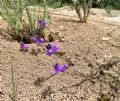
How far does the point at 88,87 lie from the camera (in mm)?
3297

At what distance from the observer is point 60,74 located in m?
3.40

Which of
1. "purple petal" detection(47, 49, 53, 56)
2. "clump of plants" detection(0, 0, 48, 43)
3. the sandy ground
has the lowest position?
the sandy ground

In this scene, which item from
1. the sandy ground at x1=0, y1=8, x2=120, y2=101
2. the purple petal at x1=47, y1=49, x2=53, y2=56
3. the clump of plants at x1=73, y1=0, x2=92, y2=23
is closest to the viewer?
the sandy ground at x1=0, y1=8, x2=120, y2=101

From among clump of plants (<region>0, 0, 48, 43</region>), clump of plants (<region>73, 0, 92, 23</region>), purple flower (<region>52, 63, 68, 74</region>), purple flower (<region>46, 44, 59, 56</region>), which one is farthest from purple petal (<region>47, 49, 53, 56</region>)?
clump of plants (<region>73, 0, 92, 23</region>)

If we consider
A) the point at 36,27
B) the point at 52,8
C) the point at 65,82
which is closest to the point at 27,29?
the point at 36,27

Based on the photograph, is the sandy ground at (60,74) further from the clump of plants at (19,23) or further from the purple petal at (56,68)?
the clump of plants at (19,23)

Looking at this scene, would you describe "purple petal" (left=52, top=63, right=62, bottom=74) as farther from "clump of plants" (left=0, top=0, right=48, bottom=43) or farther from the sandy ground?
"clump of plants" (left=0, top=0, right=48, bottom=43)

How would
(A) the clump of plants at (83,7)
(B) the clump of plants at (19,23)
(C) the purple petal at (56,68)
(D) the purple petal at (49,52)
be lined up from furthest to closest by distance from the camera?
(A) the clump of plants at (83,7) → (B) the clump of plants at (19,23) → (D) the purple petal at (49,52) → (C) the purple petal at (56,68)

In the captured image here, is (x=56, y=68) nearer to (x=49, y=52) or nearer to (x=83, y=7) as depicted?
(x=49, y=52)

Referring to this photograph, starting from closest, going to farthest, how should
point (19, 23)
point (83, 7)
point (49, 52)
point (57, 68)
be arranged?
point (57, 68)
point (49, 52)
point (19, 23)
point (83, 7)

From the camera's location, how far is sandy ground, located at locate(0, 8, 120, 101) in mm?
3211

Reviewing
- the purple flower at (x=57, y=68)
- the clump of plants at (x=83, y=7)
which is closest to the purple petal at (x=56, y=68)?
the purple flower at (x=57, y=68)

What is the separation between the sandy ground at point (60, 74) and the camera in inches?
126

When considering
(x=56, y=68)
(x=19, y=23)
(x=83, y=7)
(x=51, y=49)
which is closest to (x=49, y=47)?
(x=51, y=49)
